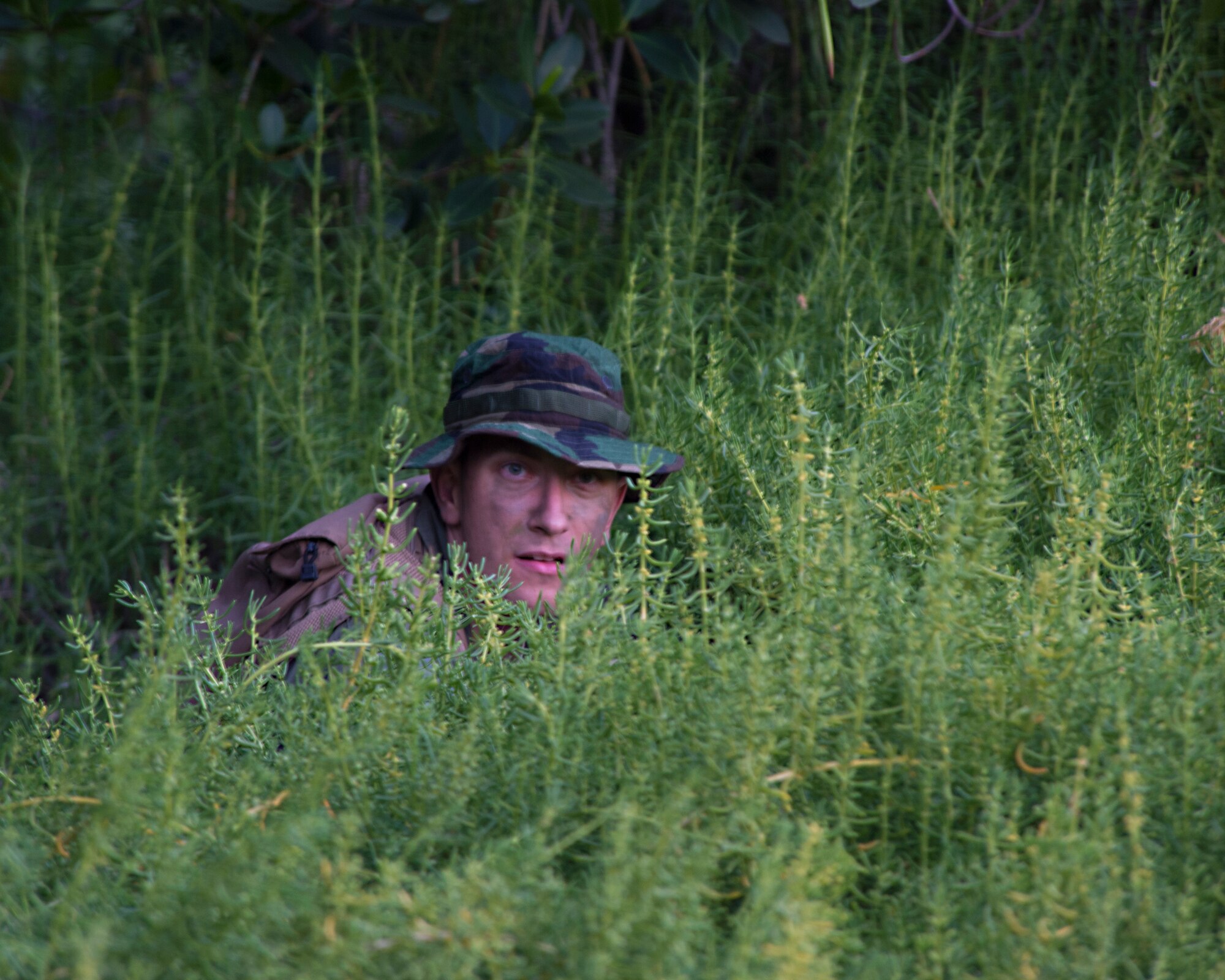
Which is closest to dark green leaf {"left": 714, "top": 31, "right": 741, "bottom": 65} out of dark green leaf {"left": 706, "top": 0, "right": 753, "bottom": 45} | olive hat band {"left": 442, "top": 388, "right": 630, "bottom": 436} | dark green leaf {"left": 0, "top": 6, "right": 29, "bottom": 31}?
dark green leaf {"left": 706, "top": 0, "right": 753, "bottom": 45}

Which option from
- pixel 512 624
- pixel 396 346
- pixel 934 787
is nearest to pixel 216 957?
pixel 934 787

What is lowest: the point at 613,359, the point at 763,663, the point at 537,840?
the point at 537,840

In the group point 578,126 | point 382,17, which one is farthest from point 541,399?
point 382,17

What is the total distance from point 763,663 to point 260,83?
4.11 metres

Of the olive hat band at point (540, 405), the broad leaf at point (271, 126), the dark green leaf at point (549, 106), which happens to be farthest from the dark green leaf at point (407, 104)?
the olive hat band at point (540, 405)

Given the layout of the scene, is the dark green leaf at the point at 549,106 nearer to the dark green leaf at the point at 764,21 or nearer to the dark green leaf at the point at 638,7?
the dark green leaf at the point at 638,7

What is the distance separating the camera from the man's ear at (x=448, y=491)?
11.0 feet

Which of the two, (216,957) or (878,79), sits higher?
(878,79)

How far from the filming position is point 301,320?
14.1 ft

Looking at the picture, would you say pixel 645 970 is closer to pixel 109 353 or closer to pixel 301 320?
pixel 301 320

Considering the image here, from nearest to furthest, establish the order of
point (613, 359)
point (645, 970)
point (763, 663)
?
point (645, 970)
point (763, 663)
point (613, 359)

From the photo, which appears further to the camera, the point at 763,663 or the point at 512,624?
the point at 512,624

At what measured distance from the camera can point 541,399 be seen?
10.7 feet

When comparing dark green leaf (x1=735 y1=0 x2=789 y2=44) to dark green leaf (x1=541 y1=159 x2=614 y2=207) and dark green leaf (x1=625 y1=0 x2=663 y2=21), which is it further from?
dark green leaf (x1=541 y1=159 x2=614 y2=207)
